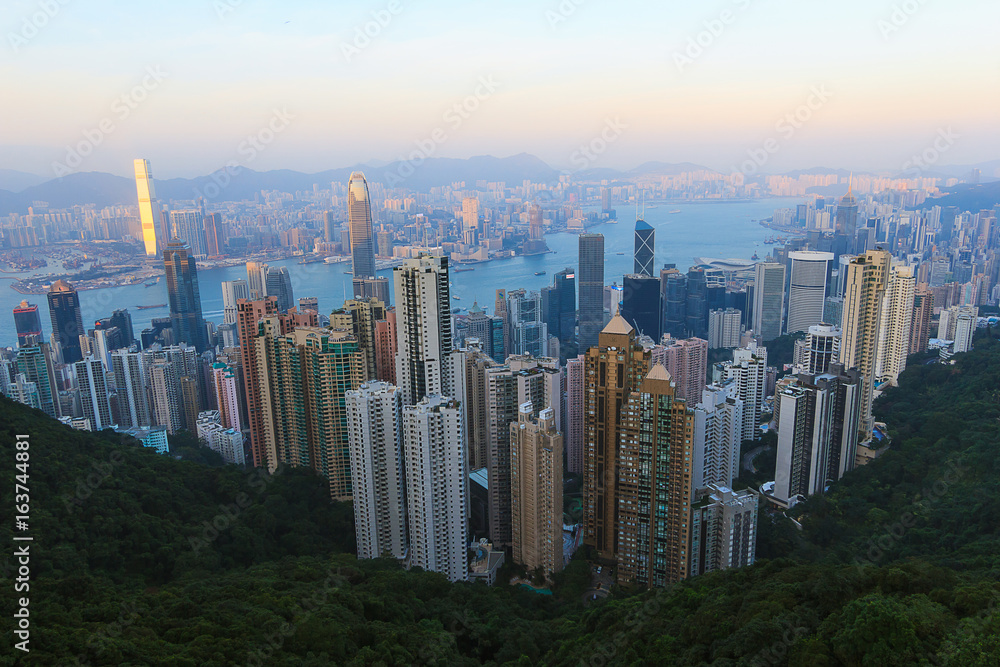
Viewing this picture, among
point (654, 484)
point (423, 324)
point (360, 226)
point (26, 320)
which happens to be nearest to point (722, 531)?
point (654, 484)

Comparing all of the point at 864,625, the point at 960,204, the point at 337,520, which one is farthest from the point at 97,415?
the point at 960,204

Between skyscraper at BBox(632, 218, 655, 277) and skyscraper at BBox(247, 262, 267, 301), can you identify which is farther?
skyscraper at BBox(632, 218, 655, 277)

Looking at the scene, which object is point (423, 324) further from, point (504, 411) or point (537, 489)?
point (537, 489)

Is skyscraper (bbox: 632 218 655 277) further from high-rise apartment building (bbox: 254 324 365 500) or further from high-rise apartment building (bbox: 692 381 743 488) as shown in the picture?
high-rise apartment building (bbox: 254 324 365 500)

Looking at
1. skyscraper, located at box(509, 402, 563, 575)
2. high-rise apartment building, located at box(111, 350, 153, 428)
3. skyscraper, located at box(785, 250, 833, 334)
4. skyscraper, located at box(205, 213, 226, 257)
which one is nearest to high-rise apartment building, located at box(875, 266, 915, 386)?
skyscraper, located at box(785, 250, 833, 334)

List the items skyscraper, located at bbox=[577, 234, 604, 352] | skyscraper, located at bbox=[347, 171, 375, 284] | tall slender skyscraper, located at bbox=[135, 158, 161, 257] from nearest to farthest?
tall slender skyscraper, located at bbox=[135, 158, 161, 257] → skyscraper, located at bbox=[577, 234, 604, 352] → skyscraper, located at bbox=[347, 171, 375, 284]

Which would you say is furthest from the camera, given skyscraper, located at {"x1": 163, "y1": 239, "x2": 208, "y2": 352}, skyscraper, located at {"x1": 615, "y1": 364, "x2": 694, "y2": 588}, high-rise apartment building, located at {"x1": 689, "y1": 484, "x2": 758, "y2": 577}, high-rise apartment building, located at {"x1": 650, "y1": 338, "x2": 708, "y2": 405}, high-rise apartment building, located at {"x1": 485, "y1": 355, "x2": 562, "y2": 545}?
skyscraper, located at {"x1": 163, "y1": 239, "x2": 208, "y2": 352}

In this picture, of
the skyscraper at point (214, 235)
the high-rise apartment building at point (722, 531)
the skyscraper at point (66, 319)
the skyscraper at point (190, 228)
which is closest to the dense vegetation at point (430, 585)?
the high-rise apartment building at point (722, 531)

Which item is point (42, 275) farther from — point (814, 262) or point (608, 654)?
point (814, 262)

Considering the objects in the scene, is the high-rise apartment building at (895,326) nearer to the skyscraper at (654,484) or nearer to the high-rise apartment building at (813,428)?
the high-rise apartment building at (813,428)
